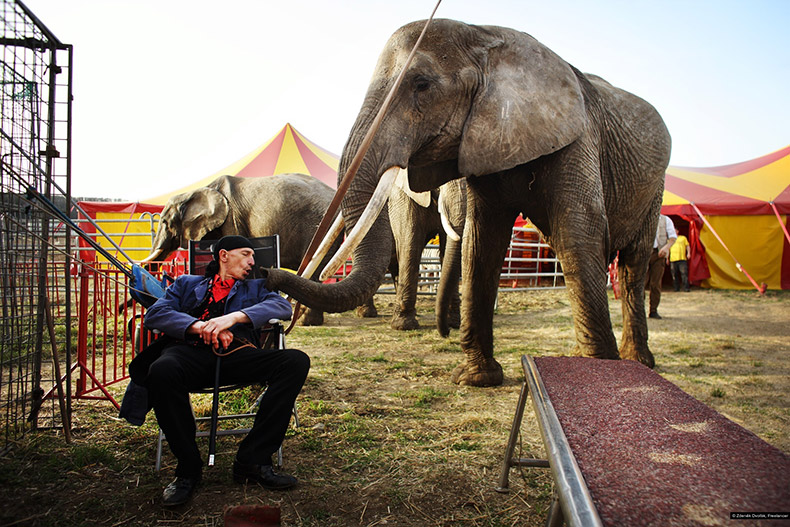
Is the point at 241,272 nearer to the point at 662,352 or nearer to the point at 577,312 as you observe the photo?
the point at 577,312

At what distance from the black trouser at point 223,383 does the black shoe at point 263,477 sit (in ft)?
0.18

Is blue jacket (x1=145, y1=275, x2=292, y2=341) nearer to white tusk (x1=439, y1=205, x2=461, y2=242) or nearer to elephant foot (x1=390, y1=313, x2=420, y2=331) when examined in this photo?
white tusk (x1=439, y1=205, x2=461, y2=242)

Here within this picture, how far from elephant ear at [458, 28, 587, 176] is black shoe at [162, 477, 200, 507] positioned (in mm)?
2459

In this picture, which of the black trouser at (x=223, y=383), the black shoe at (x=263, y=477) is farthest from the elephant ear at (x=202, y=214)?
the black shoe at (x=263, y=477)

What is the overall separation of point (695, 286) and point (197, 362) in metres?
17.4

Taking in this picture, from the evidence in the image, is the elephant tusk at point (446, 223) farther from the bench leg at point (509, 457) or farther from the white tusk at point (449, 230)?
the bench leg at point (509, 457)

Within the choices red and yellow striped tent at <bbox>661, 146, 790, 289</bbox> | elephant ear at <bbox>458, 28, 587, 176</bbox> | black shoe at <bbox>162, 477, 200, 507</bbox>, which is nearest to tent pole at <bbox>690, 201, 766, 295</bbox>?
red and yellow striped tent at <bbox>661, 146, 790, 289</bbox>

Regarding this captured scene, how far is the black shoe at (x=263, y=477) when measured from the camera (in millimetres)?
2904

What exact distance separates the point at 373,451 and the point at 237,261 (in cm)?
141

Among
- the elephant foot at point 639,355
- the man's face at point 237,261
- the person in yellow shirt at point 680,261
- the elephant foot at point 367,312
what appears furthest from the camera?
the person in yellow shirt at point 680,261

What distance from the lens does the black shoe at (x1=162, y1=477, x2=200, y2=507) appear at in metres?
2.71

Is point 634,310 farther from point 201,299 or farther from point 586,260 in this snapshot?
point 201,299

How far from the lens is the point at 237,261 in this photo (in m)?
3.29

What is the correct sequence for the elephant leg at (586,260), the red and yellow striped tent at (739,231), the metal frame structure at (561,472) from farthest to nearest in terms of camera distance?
the red and yellow striped tent at (739,231), the elephant leg at (586,260), the metal frame structure at (561,472)
